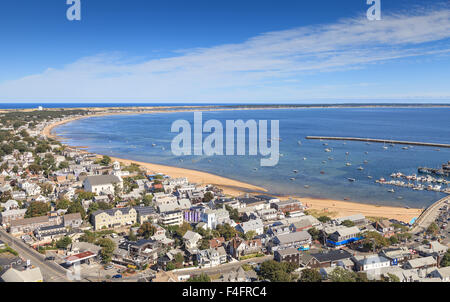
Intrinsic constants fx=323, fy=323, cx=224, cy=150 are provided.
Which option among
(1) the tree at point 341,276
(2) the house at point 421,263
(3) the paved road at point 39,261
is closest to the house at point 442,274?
(2) the house at point 421,263

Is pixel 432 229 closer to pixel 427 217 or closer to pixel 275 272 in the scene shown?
pixel 427 217

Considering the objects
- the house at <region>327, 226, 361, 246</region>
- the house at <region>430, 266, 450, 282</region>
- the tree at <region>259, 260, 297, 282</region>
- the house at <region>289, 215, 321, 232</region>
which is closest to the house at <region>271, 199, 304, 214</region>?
the house at <region>289, 215, 321, 232</region>

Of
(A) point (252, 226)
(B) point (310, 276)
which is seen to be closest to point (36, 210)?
(A) point (252, 226)

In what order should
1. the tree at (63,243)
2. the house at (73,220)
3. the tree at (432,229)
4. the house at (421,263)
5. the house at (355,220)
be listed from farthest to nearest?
the house at (355,220) < the house at (73,220) < the tree at (432,229) < the tree at (63,243) < the house at (421,263)

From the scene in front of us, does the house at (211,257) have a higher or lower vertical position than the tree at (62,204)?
lower

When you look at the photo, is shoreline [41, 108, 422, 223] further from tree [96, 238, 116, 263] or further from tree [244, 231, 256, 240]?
tree [96, 238, 116, 263]

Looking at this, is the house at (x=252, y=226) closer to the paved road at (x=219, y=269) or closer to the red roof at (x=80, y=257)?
the paved road at (x=219, y=269)
